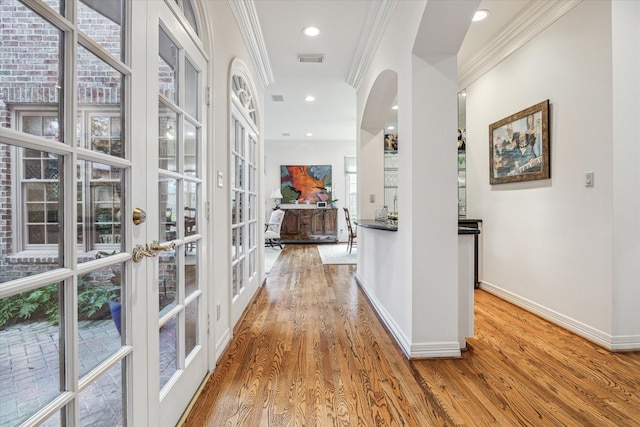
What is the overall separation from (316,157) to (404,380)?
7.46m

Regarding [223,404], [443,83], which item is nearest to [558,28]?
[443,83]

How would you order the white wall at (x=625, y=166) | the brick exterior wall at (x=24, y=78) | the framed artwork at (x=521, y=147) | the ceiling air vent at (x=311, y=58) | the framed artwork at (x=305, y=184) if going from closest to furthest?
the brick exterior wall at (x=24, y=78) < the white wall at (x=625, y=166) < the framed artwork at (x=521, y=147) < the ceiling air vent at (x=311, y=58) < the framed artwork at (x=305, y=184)

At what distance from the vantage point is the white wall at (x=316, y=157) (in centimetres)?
871

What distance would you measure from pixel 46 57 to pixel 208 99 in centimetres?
121

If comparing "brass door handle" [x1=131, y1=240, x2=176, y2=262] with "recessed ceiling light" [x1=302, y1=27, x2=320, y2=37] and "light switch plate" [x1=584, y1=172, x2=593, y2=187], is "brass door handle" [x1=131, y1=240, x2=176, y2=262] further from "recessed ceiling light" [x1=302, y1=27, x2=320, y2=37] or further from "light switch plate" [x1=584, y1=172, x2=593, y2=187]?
"light switch plate" [x1=584, y1=172, x2=593, y2=187]

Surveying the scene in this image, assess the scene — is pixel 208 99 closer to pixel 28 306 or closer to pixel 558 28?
pixel 28 306

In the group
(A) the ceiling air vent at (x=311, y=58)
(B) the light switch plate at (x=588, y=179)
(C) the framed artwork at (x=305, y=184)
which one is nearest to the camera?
(B) the light switch plate at (x=588, y=179)

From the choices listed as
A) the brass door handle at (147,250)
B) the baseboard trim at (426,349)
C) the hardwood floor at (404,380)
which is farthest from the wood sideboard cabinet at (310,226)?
the brass door handle at (147,250)

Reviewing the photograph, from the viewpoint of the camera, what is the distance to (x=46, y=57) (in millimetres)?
752

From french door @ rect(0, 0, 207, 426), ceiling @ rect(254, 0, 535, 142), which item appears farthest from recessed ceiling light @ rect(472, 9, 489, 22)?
french door @ rect(0, 0, 207, 426)

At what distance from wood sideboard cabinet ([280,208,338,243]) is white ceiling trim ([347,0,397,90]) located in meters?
4.56

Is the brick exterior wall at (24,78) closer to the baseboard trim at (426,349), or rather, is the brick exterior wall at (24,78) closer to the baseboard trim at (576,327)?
the baseboard trim at (426,349)

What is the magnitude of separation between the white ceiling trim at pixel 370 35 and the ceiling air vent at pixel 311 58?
0.40m

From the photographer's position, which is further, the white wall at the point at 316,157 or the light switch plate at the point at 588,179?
the white wall at the point at 316,157
